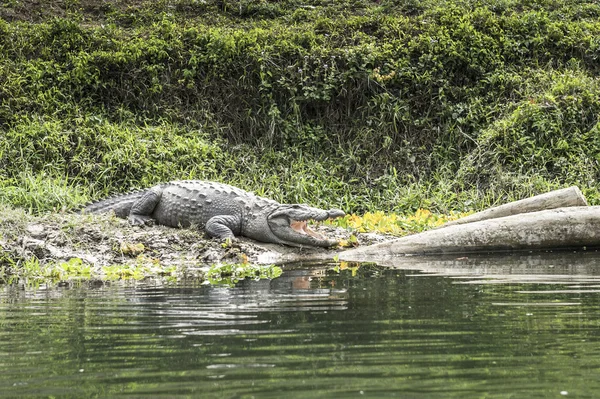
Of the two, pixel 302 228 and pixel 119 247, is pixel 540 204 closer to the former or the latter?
pixel 302 228

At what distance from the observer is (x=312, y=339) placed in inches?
167

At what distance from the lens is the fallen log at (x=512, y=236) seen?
8.95 metres

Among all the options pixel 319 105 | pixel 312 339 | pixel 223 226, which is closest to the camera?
pixel 312 339

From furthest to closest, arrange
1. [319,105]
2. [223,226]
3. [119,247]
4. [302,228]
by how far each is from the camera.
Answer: [319,105] → [302,228] → [223,226] → [119,247]

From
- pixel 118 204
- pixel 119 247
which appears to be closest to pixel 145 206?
pixel 118 204

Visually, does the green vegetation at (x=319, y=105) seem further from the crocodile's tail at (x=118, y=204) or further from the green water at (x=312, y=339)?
the green water at (x=312, y=339)

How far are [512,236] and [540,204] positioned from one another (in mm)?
648

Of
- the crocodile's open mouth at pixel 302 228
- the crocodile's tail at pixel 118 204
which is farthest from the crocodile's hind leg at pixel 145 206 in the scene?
the crocodile's open mouth at pixel 302 228

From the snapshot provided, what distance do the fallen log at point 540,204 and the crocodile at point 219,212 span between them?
65.1 inches

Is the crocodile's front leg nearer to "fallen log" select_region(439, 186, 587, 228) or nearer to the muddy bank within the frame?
the muddy bank

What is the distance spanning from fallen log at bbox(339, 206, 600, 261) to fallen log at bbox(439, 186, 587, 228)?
1.10 ft

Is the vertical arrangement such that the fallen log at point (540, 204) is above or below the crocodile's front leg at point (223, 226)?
above

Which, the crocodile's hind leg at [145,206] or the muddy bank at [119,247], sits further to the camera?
the crocodile's hind leg at [145,206]

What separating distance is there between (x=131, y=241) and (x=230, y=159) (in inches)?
174
